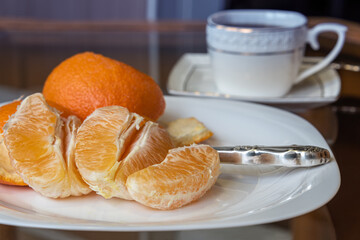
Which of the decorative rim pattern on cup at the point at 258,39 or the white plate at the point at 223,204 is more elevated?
the decorative rim pattern on cup at the point at 258,39

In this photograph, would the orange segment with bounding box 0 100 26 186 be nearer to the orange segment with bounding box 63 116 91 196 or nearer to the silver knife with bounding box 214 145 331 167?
the orange segment with bounding box 63 116 91 196

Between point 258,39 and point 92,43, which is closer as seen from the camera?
point 258,39

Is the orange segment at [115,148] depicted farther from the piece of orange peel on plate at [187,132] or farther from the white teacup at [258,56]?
the white teacup at [258,56]

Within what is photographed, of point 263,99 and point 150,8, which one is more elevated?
point 263,99

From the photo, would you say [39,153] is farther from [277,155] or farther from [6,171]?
[277,155]

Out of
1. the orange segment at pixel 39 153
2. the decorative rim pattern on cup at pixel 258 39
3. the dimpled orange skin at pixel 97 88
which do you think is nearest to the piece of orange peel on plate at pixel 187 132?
the dimpled orange skin at pixel 97 88

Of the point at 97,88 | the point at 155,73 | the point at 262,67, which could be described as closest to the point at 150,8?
the point at 155,73

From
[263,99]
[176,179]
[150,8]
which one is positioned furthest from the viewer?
[150,8]
